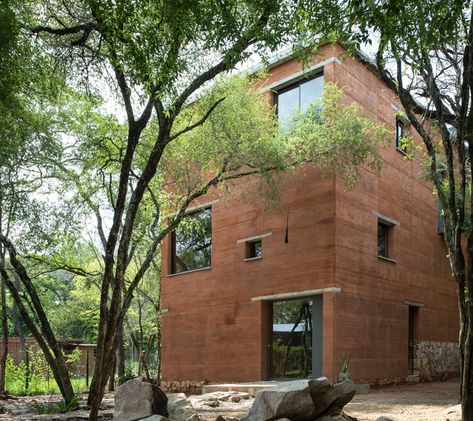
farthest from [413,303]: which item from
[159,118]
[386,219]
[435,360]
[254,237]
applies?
[159,118]

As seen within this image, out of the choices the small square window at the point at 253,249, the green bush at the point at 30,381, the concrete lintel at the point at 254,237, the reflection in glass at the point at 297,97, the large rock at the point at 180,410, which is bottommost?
the green bush at the point at 30,381

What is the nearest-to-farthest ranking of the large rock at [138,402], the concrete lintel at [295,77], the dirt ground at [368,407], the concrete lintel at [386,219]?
the large rock at [138,402], the dirt ground at [368,407], the concrete lintel at [295,77], the concrete lintel at [386,219]

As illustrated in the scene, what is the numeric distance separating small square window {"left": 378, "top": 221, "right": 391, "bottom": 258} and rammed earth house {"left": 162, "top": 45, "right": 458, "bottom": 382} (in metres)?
0.05

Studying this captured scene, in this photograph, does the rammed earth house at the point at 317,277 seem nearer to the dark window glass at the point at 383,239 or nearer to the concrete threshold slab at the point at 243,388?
the dark window glass at the point at 383,239

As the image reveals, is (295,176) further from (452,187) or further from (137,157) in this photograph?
(452,187)

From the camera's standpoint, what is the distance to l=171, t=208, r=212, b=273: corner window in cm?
1820

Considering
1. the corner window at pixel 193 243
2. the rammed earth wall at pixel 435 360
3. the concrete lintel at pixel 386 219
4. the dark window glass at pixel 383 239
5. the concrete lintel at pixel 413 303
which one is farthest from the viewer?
the corner window at pixel 193 243

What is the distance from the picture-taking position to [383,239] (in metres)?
16.9

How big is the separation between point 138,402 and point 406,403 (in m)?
5.62

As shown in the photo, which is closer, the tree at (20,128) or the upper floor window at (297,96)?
the tree at (20,128)

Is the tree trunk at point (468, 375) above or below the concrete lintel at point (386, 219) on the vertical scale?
below

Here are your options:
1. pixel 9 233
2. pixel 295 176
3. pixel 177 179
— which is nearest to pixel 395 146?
pixel 295 176

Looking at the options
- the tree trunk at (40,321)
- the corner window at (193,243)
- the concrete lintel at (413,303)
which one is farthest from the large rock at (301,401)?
the corner window at (193,243)

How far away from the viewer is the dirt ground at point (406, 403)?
919 cm
